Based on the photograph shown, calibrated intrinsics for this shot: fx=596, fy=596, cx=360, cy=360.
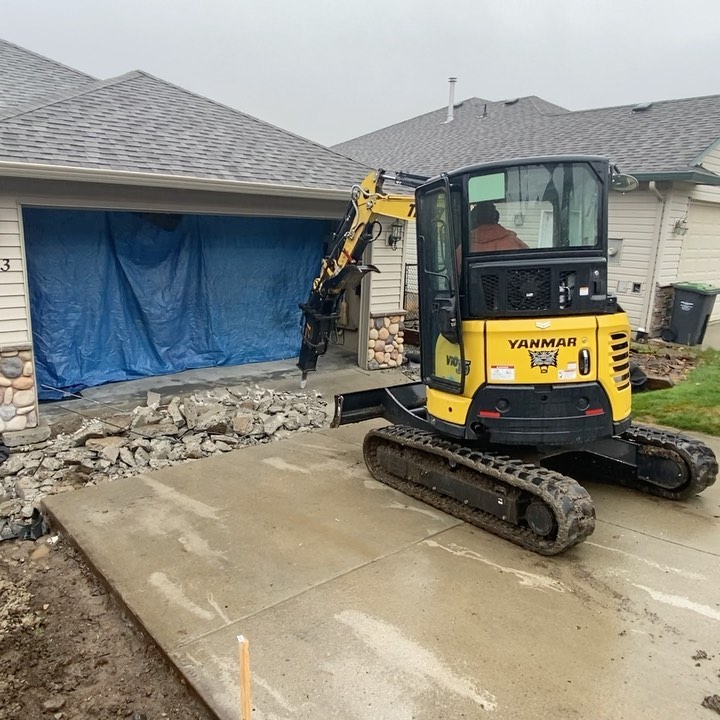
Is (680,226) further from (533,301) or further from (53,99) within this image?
(53,99)

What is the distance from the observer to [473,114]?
68.3 feet

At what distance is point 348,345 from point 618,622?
8.10 m

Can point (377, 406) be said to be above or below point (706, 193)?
below

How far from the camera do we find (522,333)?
4.05 meters

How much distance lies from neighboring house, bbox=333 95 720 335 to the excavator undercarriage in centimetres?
798

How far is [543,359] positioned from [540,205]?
105cm

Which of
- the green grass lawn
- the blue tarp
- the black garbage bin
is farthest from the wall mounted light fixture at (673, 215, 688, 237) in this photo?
the blue tarp

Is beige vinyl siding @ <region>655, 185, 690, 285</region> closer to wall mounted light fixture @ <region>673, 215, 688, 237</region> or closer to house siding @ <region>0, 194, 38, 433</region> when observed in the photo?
wall mounted light fixture @ <region>673, 215, 688, 237</region>

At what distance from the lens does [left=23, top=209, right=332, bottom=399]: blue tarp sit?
7910mm

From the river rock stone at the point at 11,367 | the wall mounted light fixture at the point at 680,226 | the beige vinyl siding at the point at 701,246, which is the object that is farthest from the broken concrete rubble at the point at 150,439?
the beige vinyl siding at the point at 701,246

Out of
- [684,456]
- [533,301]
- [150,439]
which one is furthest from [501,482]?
[150,439]

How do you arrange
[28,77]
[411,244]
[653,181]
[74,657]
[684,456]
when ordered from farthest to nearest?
[411,244] < [653,181] < [28,77] < [684,456] < [74,657]

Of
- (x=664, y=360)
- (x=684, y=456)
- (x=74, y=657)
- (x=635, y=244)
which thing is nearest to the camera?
(x=74, y=657)

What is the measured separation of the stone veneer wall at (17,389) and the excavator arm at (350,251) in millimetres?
3213
